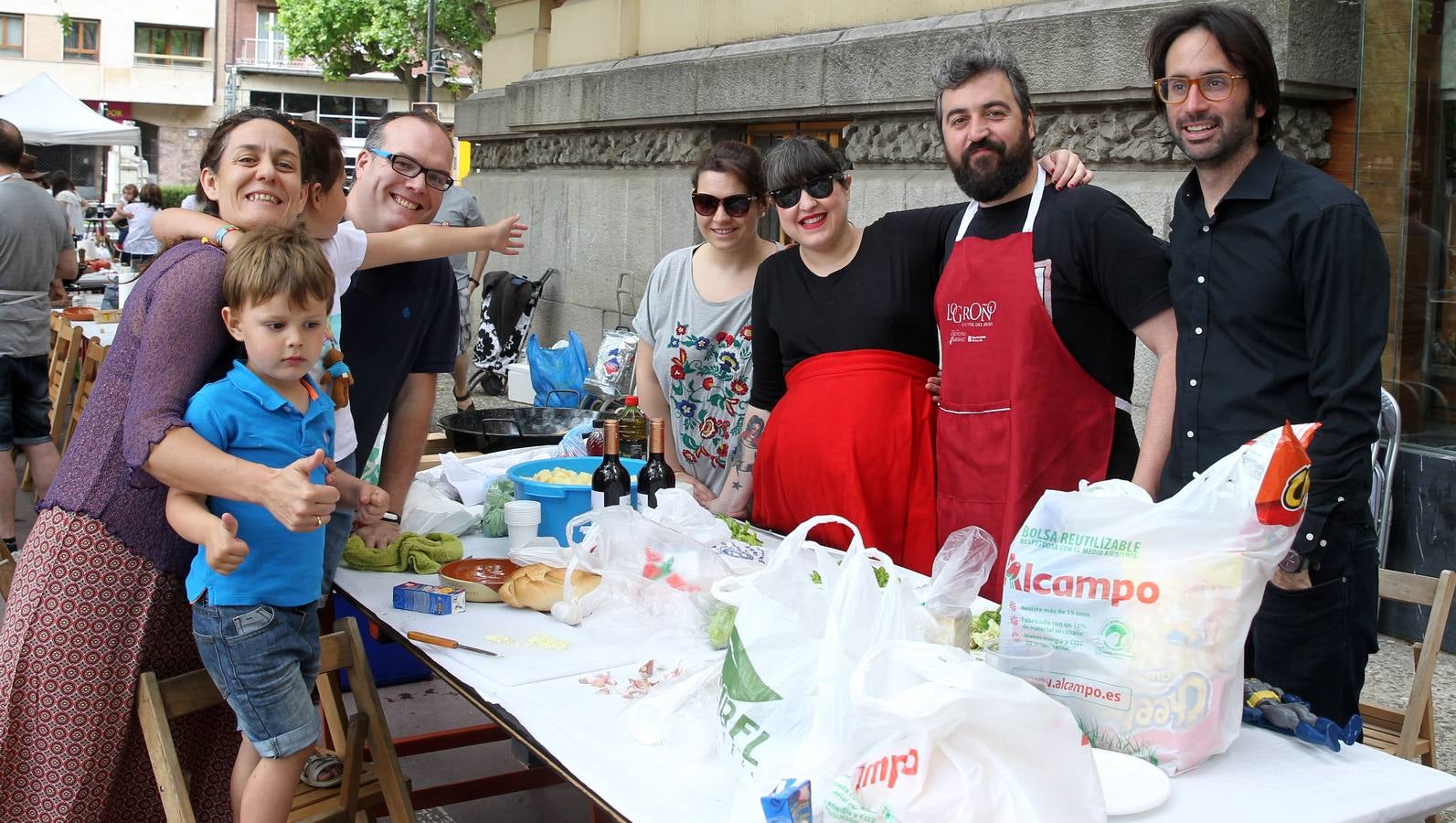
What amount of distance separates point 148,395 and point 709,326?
73.0 inches

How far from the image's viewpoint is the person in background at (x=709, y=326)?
3785 millimetres

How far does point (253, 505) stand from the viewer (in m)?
2.43

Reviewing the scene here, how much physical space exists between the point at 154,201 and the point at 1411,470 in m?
17.0

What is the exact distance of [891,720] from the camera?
5.46ft

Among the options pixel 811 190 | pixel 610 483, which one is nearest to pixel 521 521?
pixel 610 483

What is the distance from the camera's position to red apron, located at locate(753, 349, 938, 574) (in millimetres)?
3365

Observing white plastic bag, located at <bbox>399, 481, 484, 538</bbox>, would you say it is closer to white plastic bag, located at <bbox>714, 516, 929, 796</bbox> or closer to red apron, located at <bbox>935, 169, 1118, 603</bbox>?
red apron, located at <bbox>935, 169, 1118, 603</bbox>

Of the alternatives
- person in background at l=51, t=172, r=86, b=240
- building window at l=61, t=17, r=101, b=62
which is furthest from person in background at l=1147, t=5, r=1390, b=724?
building window at l=61, t=17, r=101, b=62

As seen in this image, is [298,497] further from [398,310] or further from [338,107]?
[338,107]

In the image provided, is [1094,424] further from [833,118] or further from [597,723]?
[833,118]

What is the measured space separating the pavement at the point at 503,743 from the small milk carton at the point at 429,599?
3.56 feet

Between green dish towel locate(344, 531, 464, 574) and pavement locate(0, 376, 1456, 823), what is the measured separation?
960 millimetres

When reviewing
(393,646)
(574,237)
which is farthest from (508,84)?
(393,646)

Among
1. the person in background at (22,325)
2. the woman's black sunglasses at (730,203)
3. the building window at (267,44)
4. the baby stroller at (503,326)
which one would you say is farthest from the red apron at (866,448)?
the building window at (267,44)
